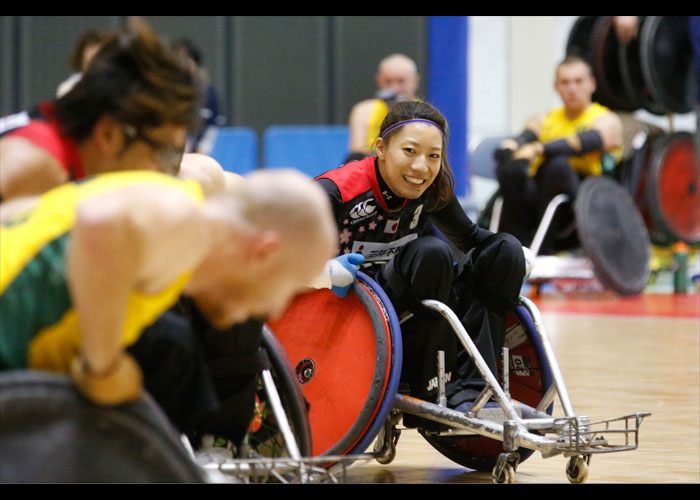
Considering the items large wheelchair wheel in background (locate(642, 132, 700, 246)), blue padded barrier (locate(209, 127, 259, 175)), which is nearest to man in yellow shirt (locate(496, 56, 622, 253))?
large wheelchair wheel in background (locate(642, 132, 700, 246))

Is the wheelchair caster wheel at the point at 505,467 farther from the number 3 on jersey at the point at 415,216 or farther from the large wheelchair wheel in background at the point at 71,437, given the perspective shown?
the large wheelchair wheel in background at the point at 71,437

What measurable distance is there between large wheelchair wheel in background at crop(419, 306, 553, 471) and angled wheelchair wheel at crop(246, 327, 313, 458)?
0.77 meters

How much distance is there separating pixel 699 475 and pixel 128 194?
2.01 meters

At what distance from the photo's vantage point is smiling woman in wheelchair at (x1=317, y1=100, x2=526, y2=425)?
2953mm

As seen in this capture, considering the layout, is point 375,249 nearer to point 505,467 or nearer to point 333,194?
point 333,194

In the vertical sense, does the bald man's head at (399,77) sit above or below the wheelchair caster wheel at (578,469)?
above

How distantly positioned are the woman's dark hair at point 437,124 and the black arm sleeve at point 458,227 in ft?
0.08

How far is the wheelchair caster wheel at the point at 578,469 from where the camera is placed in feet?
9.46

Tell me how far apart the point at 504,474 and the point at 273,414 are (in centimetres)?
81

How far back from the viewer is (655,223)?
8602 mm

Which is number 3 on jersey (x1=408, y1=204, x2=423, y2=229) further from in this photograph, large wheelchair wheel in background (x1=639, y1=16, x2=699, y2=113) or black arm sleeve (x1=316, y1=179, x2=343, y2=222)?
large wheelchair wheel in background (x1=639, y1=16, x2=699, y2=113)

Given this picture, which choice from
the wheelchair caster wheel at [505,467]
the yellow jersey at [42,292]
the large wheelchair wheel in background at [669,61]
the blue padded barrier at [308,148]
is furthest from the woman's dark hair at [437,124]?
the blue padded barrier at [308,148]

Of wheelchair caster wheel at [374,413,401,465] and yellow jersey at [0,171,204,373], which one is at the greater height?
yellow jersey at [0,171,204,373]
